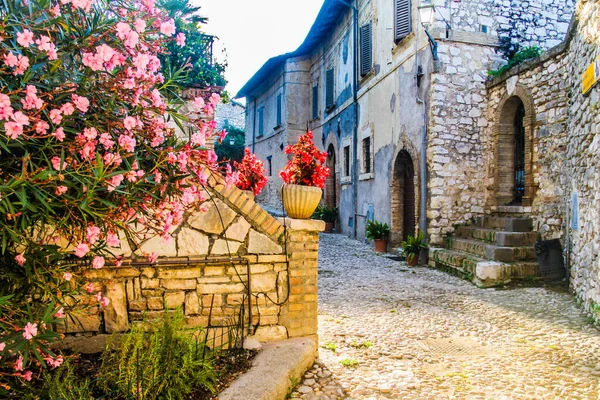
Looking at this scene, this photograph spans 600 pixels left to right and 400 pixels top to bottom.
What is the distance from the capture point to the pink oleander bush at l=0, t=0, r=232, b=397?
1561 mm

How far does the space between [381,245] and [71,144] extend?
8907mm

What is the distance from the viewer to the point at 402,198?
1004cm

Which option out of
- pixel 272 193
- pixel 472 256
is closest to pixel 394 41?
pixel 472 256

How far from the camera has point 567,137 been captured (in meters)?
6.24

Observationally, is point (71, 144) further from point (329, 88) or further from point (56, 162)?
point (329, 88)

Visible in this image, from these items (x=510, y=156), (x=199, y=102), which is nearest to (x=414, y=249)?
(x=510, y=156)

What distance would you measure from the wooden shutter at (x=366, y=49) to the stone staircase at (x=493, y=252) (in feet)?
18.2

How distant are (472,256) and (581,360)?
12.1ft

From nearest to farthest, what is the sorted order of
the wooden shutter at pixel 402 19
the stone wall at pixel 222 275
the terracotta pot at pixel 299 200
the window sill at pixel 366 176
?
the stone wall at pixel 222 275, the terracotta pot at pixel 299 200, the wooden shutter at pixel 402 19, the window sill at pixel 366 176

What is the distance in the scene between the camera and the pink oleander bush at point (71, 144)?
1.56 m

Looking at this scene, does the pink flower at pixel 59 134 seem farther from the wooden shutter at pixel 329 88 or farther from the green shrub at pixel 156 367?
the wooden shutter at pixel 329 88

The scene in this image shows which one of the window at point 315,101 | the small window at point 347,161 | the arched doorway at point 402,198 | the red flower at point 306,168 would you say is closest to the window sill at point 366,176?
the small window at point 347,161

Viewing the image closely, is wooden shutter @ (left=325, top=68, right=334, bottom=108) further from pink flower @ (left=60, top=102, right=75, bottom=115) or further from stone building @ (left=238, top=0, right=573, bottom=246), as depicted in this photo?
pink flower @ (left=60, top=102, right=75, bottom=115)

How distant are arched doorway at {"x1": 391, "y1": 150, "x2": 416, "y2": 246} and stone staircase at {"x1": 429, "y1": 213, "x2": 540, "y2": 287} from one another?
→ 179cm
